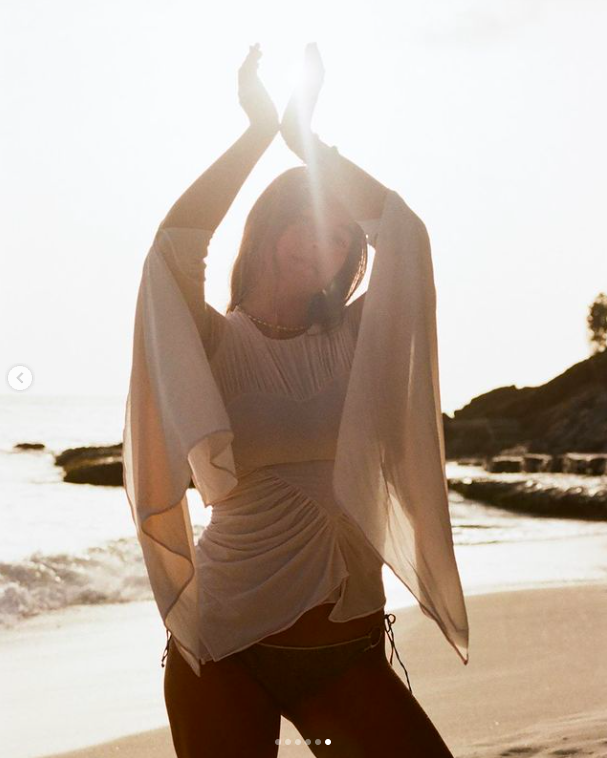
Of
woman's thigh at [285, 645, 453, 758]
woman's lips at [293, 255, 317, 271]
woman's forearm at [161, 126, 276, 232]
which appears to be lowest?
woman's thigh at [285, 645, 453, 758]

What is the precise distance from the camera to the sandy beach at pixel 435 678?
5.47m

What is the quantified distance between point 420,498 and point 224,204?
2.51 feet

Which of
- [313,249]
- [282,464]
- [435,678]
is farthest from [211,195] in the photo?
[435,678]

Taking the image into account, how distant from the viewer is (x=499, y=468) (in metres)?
37.5

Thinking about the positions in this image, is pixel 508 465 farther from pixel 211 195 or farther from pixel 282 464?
pixel 211 195

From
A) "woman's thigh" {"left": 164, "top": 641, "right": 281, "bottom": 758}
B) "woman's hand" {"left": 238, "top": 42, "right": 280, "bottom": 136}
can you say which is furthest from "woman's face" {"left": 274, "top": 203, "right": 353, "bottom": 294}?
"woman's thigh" {"left": 164, "top": 641, "right": 281, "bottom": 758}

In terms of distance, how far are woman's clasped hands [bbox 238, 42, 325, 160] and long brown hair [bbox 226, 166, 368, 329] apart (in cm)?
12

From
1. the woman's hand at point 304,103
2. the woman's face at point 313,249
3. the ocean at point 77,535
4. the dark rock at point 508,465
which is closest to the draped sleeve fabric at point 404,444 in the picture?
the woman's face at point 313,249

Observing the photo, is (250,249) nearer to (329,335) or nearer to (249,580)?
(329,335)

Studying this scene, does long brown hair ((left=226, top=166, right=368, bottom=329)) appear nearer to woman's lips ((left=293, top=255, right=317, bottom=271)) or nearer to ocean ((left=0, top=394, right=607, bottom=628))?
woman's lips ((left=293, top=255, right=317, bottom=271))

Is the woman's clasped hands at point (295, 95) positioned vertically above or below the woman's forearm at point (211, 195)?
above

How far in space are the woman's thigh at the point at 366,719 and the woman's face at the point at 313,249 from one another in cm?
92

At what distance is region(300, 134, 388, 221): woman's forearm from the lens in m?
2.79

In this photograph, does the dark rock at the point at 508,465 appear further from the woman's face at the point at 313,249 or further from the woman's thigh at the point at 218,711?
the woman's thigh at the point at 218,711
